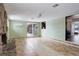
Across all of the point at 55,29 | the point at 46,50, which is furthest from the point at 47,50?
the point at 55,29

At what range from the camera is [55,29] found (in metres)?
10.1

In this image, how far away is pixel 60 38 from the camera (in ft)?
29.9

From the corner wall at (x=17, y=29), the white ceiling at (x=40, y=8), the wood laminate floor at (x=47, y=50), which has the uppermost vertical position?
the white ceiling at (x=40, y=8)

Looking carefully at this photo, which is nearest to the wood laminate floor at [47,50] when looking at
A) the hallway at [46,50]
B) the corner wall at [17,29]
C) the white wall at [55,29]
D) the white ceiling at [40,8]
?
the hallway at [46,50]

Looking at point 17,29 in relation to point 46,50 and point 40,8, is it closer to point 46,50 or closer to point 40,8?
point 40,8

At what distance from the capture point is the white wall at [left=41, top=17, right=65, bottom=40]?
8844 millimetres

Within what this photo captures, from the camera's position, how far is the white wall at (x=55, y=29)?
884cm

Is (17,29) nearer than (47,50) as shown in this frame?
No

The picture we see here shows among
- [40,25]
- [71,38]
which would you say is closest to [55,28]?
[71,38]

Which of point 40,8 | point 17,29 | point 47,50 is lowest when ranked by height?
point 47,50

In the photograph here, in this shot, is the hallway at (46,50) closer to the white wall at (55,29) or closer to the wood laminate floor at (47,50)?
the wood laminate floor at (47,50)

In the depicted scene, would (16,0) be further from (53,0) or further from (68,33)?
(68,33)

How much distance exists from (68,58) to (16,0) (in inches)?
53.4

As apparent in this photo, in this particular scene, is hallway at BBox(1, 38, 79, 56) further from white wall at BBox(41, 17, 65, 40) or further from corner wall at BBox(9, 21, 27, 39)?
corner wall at BBox(9, 21, 27, 39)
